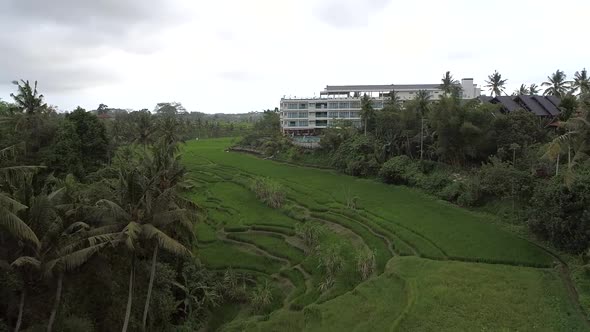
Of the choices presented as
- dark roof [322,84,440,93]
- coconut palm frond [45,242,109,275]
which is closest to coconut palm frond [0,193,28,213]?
coconut palm frond [45,242,109,275]

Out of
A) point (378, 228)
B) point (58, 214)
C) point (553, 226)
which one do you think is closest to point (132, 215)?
point (58, 214)

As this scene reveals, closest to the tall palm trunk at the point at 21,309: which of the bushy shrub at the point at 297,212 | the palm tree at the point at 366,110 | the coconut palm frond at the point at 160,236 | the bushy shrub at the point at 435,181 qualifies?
the coconut palm frond at the point at 160,236

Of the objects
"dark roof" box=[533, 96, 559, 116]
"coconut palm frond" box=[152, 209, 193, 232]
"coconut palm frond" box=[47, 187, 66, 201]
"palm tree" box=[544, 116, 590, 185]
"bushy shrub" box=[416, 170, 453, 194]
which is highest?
"dark roof" box=[533, 96, 559, 116]

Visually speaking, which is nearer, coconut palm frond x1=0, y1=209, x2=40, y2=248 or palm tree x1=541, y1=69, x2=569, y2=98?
coconut palm frond x1=0, y1=209, x2=40, y2=248

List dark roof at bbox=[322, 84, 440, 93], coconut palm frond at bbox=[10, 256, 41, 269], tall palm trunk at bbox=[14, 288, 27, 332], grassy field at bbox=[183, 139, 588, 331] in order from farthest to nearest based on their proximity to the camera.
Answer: dark roof at bbox=[322, 84, 440, 93]
grassy field at bbox=[183, 139, 588, 331]
tall palm trunk at bbox=[14, 288, 27, 332]
coconut palm frond at bbox=[10, 256, 41, 269]

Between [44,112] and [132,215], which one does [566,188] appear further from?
[44,112]

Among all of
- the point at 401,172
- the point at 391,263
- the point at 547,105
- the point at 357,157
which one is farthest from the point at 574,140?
the point at 357,157

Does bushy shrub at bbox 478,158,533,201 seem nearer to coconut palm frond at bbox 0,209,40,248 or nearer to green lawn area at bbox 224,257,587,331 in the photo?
green lawn area at bbox 224,257,587,331

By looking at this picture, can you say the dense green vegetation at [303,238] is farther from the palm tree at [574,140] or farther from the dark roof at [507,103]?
the dark roof at [507,103]

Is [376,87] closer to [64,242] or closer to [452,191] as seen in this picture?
[452,191]
